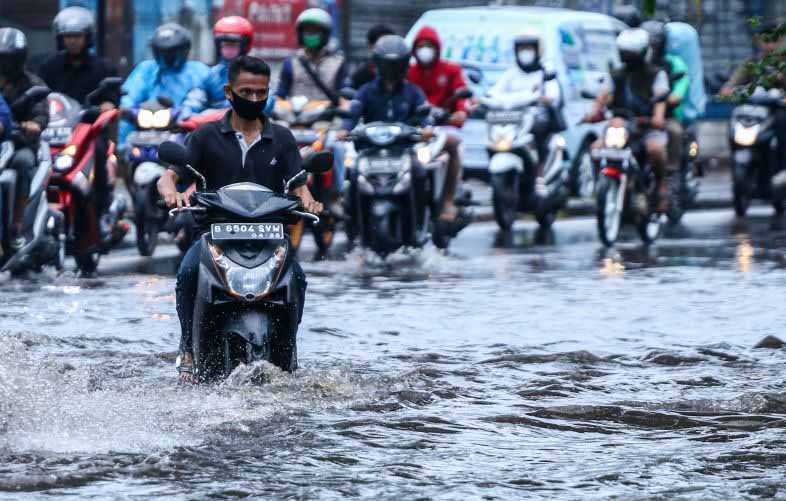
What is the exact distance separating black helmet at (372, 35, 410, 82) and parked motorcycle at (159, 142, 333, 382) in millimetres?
6807

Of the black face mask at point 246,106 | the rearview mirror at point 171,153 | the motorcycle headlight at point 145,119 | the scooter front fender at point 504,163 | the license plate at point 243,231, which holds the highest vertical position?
the black face mask at point 246,106

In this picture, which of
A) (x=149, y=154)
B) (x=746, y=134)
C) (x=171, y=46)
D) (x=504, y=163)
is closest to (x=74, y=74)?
(x=149, y=154)

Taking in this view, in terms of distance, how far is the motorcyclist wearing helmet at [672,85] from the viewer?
17.4m

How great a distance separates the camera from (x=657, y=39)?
18.6m

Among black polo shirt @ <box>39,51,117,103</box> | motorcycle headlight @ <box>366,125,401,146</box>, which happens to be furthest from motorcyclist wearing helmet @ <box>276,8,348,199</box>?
black polo shirt @ <box>39,51,117,103</box>

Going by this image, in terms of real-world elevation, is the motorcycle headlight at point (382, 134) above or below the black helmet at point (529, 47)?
below

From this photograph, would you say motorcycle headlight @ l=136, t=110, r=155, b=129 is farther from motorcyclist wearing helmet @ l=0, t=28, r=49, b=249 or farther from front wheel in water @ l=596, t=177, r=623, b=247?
front wheel in water @ l=596, t=177, r=623, b=247

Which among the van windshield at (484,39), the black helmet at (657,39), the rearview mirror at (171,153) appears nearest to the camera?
the rearview mirror at (171,153)

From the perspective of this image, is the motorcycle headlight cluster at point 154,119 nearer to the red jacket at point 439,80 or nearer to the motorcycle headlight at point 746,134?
the red jacket at point 439,80

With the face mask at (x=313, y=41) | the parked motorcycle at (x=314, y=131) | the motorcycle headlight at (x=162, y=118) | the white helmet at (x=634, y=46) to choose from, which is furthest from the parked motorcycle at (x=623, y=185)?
the motorcycle headlight at (x=162, y=118)

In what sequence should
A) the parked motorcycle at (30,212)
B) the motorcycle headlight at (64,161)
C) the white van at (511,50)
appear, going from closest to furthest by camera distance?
the parked motorcycle at (30,212)
the motorcycle headlight at (64,161)
the white van at (511,50)

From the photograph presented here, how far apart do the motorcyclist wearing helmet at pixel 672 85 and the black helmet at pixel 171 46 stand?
4585mm

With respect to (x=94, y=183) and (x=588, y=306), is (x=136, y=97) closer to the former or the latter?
(x=94, y=183)

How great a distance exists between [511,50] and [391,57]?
625 cm
